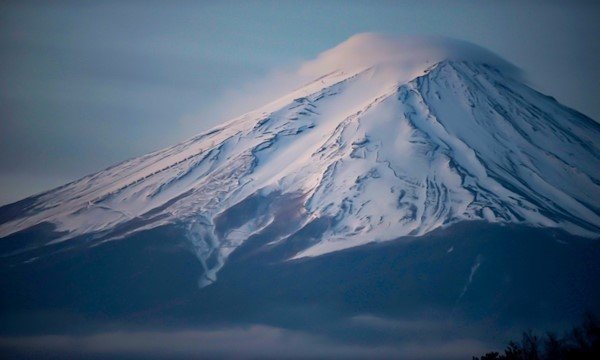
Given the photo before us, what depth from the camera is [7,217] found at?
8669 cm

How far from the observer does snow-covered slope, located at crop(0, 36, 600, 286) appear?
75.2 meters

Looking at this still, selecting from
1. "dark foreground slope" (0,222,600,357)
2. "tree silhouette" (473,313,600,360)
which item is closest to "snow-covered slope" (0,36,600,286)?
"dark foreground slope" (0,222,600,357)

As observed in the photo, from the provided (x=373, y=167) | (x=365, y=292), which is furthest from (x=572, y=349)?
(x=373, y=167)

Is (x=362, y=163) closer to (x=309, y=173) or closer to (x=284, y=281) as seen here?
(x=309, y=173)

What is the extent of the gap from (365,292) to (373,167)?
407 inches

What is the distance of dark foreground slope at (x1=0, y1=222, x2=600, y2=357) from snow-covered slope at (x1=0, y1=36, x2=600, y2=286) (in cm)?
134

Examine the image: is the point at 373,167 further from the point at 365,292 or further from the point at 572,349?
the point at 572,349

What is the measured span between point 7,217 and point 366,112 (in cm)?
2698

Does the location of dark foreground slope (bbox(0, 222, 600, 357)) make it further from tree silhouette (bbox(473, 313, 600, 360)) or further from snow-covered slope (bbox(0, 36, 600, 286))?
tree silhouette (bbox(473, 313, 600, 360))

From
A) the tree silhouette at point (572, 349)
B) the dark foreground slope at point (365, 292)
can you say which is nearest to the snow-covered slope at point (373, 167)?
the dark foreground slope at point (365, 292)

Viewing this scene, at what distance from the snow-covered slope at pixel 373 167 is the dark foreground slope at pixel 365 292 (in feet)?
4.39

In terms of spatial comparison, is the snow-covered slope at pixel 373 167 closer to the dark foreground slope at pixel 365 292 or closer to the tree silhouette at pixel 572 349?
the dark foreground slope at pixel 365 292

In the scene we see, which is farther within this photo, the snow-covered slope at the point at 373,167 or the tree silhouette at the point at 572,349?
the snow-covered slope at the point at 373,167

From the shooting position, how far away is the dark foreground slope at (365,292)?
69.9m
